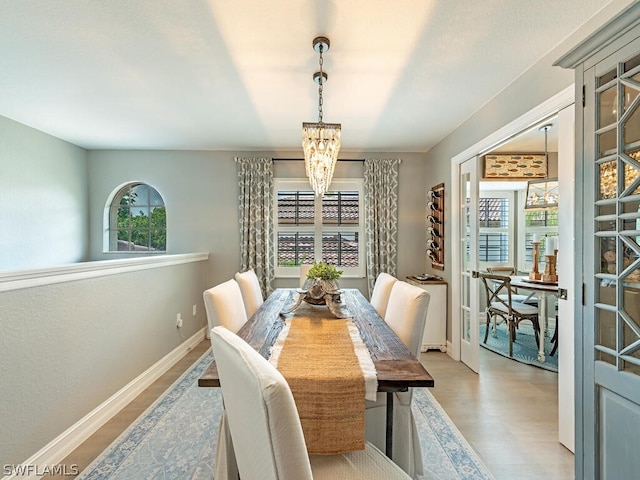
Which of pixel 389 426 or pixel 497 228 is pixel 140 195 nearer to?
pixel 389 426

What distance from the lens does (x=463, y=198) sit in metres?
3.48

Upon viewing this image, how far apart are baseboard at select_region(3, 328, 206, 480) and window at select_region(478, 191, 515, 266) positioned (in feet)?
17.1

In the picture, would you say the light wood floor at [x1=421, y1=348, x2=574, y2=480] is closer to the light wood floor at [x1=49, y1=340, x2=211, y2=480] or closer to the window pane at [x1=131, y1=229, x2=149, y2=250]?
the light wood floor at [x1=49, y1=340, x2=211, y2=480]

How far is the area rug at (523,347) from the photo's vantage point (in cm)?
344

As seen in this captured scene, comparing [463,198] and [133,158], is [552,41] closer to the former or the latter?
[463,198]

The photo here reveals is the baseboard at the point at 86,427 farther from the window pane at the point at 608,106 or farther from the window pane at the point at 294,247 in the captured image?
the window pane at the point at 608,106

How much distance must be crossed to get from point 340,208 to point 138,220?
287 centimetres

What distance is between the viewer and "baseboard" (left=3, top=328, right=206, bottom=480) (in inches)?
69.7

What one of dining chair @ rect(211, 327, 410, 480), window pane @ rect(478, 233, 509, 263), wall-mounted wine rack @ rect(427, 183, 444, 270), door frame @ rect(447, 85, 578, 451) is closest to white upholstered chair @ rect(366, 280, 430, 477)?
dining chair @ rect(211, 327, 410, 480)

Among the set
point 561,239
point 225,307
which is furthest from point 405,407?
point 561,239

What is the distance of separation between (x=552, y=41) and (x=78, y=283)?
11.0 feet

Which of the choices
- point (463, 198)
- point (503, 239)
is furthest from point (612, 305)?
point (503, 239)

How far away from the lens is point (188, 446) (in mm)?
2018

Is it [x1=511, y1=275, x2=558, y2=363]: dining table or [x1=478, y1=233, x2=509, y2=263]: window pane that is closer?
[x1=511, y1=275, x2=558, y2=363]: dining table
